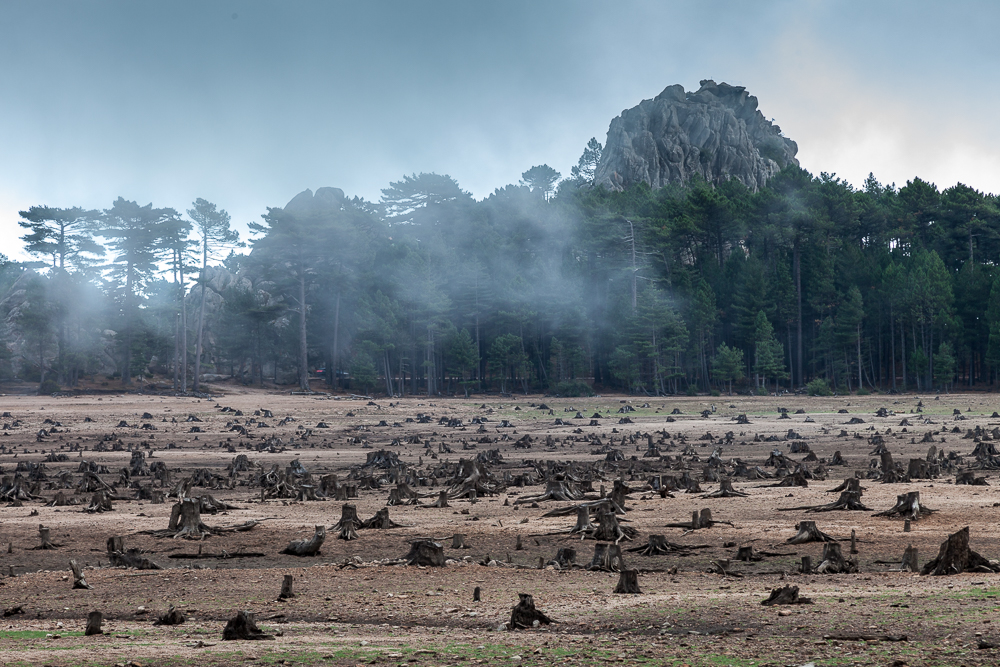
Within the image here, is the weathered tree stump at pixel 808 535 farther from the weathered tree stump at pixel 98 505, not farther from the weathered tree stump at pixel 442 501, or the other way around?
the weathered tree stump at pixel 98 505

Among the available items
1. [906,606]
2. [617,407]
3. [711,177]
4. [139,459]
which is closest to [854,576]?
[906,606]

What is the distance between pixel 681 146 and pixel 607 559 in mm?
118856

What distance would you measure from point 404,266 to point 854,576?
6604 centimetres

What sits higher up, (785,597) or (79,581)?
(785,597)

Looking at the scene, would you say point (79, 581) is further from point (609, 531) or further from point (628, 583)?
point (609, 531)

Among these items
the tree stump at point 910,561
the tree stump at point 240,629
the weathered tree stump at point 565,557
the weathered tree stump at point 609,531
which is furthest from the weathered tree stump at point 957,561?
the tree stump at point 240,629

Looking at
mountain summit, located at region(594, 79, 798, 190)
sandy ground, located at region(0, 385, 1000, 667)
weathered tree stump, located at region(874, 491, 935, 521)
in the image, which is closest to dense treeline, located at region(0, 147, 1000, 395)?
mountain summit, located at region(594, 79, 798, 190)

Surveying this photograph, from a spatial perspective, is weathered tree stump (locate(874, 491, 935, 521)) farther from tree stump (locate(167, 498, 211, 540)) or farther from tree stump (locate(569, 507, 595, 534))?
tree stump (locate(167, 498, 211, 540))

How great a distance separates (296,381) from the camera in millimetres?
80750

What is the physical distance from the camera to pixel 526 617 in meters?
7.40

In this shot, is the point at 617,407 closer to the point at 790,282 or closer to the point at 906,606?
the point at 790,282

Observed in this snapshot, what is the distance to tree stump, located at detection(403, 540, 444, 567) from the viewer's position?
10609 mm

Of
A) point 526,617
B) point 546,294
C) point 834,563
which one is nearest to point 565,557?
point 834,563

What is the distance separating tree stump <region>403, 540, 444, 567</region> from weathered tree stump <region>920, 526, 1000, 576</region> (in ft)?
16.3
